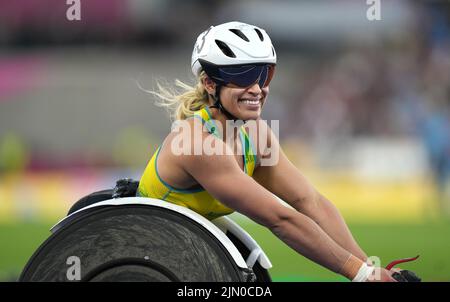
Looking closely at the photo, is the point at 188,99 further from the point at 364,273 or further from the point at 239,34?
the point at 364,273

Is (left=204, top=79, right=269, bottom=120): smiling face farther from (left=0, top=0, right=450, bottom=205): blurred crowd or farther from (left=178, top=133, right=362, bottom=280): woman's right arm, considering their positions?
(left=0, top=0, right=450, bottom=205): blurred crowd

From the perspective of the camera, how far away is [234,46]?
4172 mm

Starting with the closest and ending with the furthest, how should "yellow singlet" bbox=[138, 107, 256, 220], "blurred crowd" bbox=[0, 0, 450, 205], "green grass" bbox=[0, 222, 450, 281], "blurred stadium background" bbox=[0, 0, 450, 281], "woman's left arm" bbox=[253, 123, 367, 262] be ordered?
"yellow singlet" bbox=[138, 107, 256, 220] < "woman's left arm" bbox=[253, 123, 367, 262] < "green grass" bbox=[0, 222, 450, 281] < "blurred stadium background" bbox=[0, 0, 450, 281] < "blurred crowd" bbox=[0, 0, 450, 205]

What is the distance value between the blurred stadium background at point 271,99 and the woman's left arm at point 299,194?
9.01 meters

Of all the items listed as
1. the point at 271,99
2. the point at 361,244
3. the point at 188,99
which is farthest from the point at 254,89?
the point at 271,99

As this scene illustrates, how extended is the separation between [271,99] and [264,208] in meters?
17.4

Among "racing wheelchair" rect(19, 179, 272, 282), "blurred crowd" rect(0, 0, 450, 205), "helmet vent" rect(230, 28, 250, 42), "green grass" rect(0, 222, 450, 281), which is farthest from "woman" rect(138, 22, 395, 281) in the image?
"blurred crowd" rect(0, 0, 450, 205)

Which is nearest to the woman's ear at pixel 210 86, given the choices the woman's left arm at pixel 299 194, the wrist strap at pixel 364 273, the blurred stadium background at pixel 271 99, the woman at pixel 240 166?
the woman at pixel 240 166

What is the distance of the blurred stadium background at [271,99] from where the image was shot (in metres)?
17.0

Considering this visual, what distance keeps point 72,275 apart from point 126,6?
21.6m

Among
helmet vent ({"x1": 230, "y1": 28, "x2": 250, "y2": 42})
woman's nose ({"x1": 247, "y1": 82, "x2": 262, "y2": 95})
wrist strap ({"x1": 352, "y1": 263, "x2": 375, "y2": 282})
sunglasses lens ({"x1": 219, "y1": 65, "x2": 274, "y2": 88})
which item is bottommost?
wrist strap ({"x1": 352, "y1": 263, "x2": 375, "y2": 282})

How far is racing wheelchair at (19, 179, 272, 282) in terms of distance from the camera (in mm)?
3662

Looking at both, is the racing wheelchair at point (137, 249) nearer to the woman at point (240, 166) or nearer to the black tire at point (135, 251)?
the black tire at point (135, 251)

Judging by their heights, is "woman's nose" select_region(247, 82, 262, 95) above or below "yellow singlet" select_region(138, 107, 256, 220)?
above
